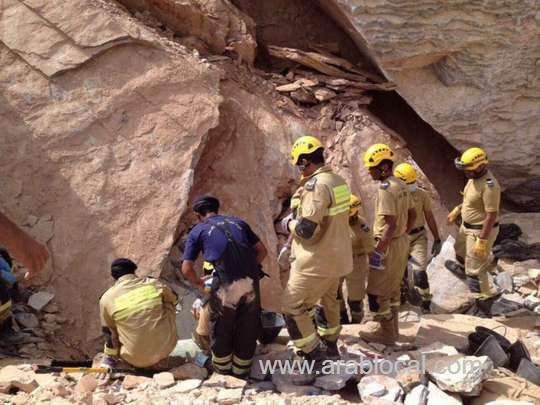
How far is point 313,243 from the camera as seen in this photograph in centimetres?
447

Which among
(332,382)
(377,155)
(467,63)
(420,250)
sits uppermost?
(467,63)

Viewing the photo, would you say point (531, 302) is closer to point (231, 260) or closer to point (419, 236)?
point (419, 236)

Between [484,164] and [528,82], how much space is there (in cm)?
272

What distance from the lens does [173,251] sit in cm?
654

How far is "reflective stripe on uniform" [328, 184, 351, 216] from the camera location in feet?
14.5

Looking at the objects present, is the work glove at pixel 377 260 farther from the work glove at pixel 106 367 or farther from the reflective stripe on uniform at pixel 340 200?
the work glove at pixel 106 367

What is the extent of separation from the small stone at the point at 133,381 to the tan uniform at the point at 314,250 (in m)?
1.14

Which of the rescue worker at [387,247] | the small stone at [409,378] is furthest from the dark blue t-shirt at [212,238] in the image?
the small stone at [409,378]

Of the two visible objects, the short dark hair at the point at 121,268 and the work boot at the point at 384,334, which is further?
the work boot at the point at 384,334

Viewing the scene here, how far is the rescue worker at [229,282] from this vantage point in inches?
173

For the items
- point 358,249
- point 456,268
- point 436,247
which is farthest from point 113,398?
point 456,268

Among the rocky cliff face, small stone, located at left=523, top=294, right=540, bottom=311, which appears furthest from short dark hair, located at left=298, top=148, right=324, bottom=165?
the rocky cliff face

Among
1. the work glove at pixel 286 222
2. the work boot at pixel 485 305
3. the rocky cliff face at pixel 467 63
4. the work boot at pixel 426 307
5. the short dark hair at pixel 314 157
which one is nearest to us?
the short dark hair at pixel 314 157

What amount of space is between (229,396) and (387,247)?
1.91 metres
